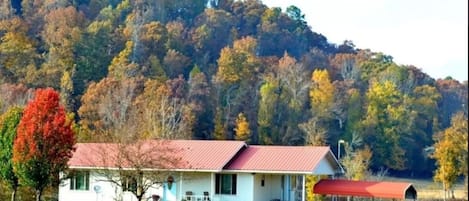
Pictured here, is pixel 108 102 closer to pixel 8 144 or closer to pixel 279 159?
pixel 8 144

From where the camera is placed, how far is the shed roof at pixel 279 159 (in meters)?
35.9

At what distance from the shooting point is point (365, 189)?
36500mm

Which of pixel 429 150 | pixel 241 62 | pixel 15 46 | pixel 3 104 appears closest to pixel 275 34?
pixel 241 62

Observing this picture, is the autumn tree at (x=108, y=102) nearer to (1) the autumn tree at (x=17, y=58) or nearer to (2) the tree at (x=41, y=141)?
(1) the autumn tree at (x=17, y=58)

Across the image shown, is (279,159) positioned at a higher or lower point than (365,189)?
higher

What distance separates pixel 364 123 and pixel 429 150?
20.1 feet

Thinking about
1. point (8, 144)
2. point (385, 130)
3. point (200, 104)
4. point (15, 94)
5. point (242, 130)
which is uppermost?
point (200, 104)

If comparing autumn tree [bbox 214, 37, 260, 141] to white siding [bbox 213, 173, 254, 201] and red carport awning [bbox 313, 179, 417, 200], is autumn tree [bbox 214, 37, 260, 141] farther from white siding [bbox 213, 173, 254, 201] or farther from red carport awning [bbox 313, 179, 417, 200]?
white siding [bbox 213, 173, 254, 201]

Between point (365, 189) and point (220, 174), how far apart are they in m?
5.69

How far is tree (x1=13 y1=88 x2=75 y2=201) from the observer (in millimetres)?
33312

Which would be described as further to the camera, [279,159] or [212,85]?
[212,85]

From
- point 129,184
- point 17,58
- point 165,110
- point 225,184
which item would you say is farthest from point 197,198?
point 17,58

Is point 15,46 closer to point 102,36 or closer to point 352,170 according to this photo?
point 102,36

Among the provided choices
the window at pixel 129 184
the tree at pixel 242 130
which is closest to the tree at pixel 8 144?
the window at pixel 129 184
